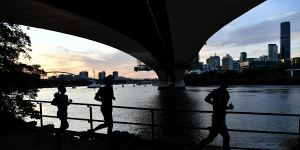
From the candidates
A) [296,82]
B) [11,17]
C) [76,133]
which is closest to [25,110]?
[76,133]

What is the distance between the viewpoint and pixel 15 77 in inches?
449

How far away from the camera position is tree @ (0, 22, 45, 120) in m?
11.4

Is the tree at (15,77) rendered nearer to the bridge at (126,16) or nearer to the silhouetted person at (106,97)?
the bridge at (126,16)

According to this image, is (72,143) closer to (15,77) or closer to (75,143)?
(75,143)

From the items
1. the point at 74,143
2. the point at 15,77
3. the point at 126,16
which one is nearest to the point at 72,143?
the point at 74,143

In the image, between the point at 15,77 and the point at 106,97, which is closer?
the point at 106,97

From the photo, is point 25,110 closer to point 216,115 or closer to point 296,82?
point 216,115

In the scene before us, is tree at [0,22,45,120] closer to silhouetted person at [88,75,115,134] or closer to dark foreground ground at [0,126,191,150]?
dark foreground ground at [0,126,191,150]

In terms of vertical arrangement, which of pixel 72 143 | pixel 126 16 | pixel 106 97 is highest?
pixel 126 16

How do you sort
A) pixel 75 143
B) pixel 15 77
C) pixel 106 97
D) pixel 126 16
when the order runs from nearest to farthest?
pixel 106 97 → pixel 75 143 → pixel 15 77 → pixel 126 16

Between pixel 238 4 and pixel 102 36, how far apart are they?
10707 millimetres

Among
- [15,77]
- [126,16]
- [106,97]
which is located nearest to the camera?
[106,97]

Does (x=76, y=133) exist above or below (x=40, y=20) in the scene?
below

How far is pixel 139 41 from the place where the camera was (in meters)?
27.6
